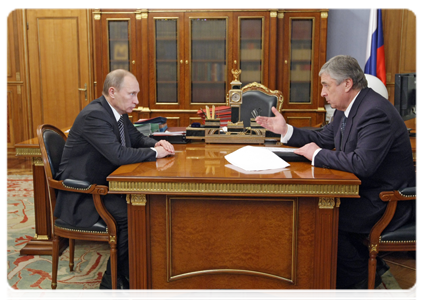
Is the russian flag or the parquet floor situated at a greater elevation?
the russian flag

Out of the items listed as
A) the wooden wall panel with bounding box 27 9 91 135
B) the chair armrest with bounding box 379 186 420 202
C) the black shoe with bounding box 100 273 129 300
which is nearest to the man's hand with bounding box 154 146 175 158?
the black shoe with bounding box 100 273 129 300

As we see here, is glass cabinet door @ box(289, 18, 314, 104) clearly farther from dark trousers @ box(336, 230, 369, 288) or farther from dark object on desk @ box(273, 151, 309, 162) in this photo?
dark trousers @ box(336, 230, 369, 288)

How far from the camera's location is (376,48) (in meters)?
5.29

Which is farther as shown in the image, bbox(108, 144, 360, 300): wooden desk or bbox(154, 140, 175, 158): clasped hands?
bbox(154, 140, 175, 158): clasped hands

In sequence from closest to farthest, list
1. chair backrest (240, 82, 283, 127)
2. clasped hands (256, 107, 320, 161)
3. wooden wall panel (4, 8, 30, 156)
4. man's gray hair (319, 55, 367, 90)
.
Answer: man's gray hair (319, 55, 367, 90), clasped hands (256, 107, 320, 161), chair backrest (240, 82, 283, 127), wooden wall panel (4, 8, 30, 156)

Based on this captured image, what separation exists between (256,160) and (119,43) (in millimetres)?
3893

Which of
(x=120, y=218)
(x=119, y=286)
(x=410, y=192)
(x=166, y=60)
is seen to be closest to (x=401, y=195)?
(x=410, y=192)

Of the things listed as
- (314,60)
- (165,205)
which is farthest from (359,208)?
(314,60)

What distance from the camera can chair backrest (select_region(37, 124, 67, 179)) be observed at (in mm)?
2369

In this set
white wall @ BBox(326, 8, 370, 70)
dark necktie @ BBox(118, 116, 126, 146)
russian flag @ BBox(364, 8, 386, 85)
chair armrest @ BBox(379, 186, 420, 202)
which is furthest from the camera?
white wall @ BBox(326, 8, 370, 70)

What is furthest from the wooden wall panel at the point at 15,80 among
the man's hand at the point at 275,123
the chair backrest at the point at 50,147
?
the man's hand at the point at 275,123

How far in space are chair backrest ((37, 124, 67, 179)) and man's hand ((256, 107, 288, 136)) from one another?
4.14ft

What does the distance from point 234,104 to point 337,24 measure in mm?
3421

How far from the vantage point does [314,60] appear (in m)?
5.38
